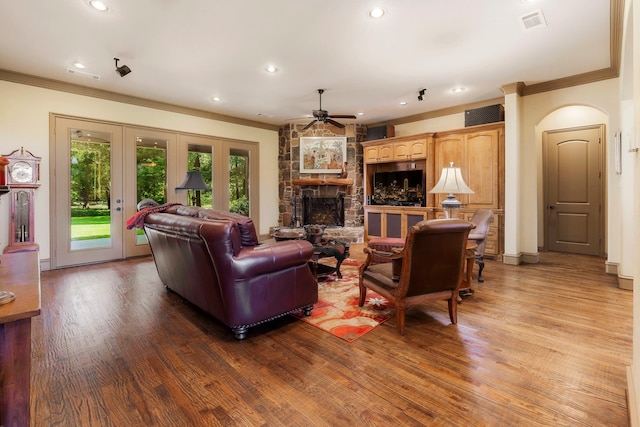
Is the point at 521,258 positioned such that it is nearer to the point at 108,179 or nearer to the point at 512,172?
the point at 512,172

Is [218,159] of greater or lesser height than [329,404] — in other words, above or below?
above

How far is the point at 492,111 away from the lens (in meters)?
5.16

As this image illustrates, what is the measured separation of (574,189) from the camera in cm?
582

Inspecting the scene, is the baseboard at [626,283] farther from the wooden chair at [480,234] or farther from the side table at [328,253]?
the side table at [328,253]

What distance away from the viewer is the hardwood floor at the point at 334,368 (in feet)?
5.20

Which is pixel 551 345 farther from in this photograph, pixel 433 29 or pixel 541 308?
pixel 433 29

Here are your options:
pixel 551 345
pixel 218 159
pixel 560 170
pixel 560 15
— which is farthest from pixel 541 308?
pixel 218 159

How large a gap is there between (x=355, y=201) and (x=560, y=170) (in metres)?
4.05

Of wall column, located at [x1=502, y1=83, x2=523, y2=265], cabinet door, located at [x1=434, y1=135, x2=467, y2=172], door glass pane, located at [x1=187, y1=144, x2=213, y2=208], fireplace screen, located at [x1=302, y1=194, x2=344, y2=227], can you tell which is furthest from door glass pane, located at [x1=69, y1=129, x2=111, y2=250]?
wall column, located at [x1=502, y1=83, x2=523, y2=265]

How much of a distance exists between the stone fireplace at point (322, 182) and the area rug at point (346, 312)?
3.44m

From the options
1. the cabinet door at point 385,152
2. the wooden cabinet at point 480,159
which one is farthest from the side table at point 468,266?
the cabinet door at point 385,152

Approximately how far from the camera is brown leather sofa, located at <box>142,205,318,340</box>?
7.30ft

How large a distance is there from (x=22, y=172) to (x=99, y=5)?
2816mm

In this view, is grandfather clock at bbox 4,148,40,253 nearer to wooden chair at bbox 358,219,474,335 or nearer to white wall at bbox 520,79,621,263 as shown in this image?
wooden chair at bbox 358,219,474,335
